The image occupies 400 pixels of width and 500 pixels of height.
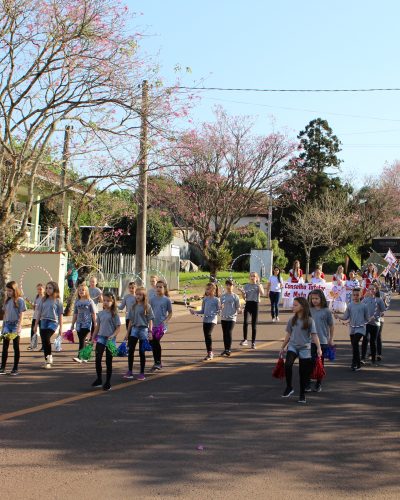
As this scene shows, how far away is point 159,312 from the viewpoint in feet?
41.0

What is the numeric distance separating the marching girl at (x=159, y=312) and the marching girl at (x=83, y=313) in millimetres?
1136

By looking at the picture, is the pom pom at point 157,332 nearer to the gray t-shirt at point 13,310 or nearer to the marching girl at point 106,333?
the marching girl at point 106,333

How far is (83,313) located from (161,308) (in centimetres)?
157

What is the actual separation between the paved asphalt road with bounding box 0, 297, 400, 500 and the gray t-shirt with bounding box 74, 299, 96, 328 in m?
0.95

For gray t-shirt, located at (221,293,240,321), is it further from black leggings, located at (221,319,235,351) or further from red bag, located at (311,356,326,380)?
red bag, located at (311,356,326,380)

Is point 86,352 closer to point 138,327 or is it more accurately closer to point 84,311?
point 84,311

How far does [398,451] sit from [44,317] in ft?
23.1

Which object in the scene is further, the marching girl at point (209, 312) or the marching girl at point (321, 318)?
Result: the marching girl at point (209, 312)

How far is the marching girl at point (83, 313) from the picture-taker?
42.4 ft

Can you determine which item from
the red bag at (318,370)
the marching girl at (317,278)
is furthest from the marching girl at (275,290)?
the red bag at (318,370)

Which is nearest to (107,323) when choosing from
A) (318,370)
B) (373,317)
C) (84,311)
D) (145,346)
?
(145,346)

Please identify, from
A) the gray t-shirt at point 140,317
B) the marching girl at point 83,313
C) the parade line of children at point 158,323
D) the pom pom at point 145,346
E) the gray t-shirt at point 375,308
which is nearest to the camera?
the parade line of children at point 158,323

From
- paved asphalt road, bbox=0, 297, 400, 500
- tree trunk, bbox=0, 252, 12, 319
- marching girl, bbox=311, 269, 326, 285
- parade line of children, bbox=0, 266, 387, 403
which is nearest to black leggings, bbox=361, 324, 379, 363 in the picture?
parade line of children, bbox=0, 266, 387, 403

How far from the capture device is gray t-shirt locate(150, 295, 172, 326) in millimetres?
12446
